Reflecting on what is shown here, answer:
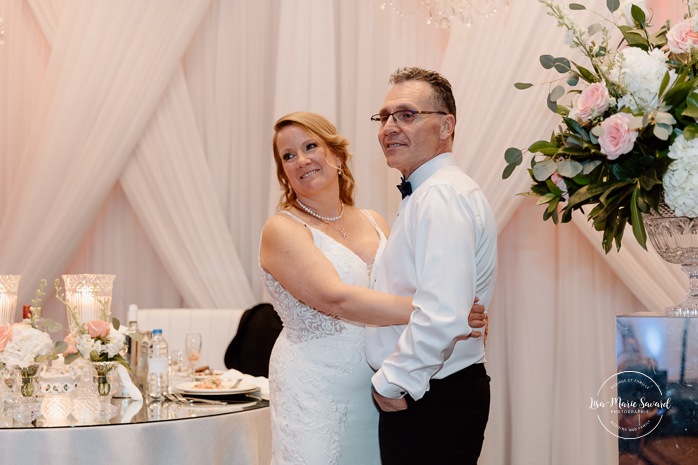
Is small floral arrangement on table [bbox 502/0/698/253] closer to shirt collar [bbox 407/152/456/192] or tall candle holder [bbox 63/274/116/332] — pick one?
shirt collar [bbox 407/152/456/192]

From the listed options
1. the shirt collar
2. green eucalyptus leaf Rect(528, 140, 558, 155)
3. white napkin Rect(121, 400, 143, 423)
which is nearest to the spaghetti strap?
the shirt collar

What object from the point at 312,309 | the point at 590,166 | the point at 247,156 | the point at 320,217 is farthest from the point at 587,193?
the point at 247,156

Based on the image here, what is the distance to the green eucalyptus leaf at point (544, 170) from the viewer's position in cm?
207

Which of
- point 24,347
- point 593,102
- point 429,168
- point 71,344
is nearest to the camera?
point 593,102

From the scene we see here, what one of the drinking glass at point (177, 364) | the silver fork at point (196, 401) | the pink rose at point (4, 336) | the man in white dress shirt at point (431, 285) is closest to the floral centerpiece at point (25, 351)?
the pink rose at point (4, 336)

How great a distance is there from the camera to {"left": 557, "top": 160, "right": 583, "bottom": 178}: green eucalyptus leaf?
2.03 metres

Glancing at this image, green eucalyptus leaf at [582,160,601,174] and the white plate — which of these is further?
the white plate

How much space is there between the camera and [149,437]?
2865 mm

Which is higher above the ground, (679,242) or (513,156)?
Result: (513,156)

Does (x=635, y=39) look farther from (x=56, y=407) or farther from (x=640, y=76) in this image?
(x=56, y=407)

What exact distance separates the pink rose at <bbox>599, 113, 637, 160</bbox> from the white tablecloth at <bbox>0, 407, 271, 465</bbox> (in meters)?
1.78

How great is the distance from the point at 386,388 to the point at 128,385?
1.50 metres

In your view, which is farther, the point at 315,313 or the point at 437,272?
the point at 315,313

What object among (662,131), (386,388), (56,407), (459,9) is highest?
(459,9)
